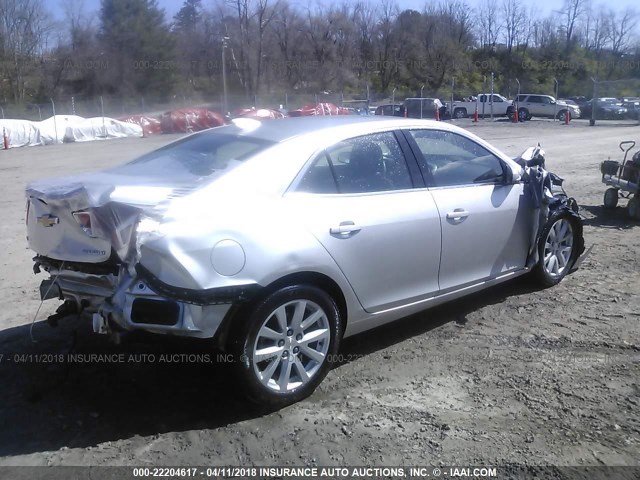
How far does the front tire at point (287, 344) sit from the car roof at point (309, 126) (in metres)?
1.08

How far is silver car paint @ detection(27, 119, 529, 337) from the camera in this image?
10.9 ft

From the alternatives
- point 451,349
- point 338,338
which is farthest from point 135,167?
point 451,349

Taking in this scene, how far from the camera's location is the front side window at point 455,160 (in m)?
4.66

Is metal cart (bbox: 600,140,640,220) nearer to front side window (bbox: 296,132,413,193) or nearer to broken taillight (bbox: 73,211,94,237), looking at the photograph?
front side window (bbox: 296,132,413,193)

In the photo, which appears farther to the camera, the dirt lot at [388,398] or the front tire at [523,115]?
the front tire at [523,115]

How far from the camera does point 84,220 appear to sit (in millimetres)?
3594

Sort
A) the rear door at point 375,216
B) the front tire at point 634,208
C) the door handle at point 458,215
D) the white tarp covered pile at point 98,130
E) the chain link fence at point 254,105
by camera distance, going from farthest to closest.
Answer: the chain link fence at point 254,105, the white tarp covered pile at point 98,130, the front tire at point 634,208, the door handle at point 458,215, the rear door at point 375,216

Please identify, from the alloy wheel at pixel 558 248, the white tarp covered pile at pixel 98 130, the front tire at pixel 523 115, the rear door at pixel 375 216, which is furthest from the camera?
the front tire at pixel 523 115

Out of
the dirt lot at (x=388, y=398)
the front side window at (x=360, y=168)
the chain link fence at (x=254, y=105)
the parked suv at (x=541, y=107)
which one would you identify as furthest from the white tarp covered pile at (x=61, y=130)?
the front side window at (x=360, y=168)

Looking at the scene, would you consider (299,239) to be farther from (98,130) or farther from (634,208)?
(98,130)

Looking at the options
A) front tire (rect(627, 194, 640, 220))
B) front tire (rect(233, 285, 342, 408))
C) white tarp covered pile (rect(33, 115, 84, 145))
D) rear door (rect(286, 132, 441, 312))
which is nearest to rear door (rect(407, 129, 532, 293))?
rear door (rect(286, 132, 441, 312))

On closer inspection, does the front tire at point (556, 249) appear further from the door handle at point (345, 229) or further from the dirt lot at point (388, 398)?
the door handle at point (345, 229)

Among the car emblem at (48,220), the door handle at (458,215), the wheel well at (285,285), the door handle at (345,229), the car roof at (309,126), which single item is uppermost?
the car roof at (309,126)

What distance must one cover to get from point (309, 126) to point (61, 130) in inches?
1204
